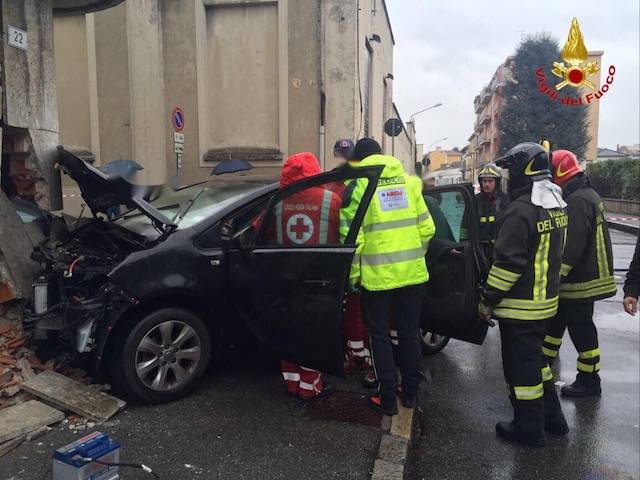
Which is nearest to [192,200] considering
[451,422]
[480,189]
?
[451,422]

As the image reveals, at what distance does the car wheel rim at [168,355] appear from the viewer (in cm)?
360

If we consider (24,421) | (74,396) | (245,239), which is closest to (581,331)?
(245,239)

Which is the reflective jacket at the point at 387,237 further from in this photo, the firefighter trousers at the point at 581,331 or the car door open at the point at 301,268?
the firefighter trousers at the point at 581,331

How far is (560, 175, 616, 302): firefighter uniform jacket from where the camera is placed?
3914mm

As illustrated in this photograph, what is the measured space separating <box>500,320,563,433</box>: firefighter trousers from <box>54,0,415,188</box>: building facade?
872 cm

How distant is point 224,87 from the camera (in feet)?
39.3

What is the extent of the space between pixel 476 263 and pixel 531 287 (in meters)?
0.74

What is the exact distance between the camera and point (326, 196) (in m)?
3.53

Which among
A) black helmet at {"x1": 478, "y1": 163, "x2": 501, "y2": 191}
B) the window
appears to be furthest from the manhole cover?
black helmet at {"x1": 478, "y1": 163, "x2": 501, "y2": 191}

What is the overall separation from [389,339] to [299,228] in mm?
939

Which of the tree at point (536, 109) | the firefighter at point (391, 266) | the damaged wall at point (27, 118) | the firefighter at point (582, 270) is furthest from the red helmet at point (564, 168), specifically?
the tree at point (536, 109)

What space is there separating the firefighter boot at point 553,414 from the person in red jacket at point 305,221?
4.81 feet

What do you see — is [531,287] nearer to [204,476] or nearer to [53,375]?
[204,476]

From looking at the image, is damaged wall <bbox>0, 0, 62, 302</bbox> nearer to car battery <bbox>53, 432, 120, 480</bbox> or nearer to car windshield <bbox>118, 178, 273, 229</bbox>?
car windshield <bbox>118, 178, 273, 229</bbox>
